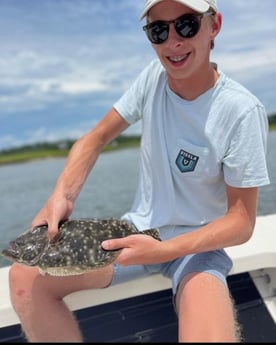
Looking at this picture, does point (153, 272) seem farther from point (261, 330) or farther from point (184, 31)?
point (184, 31)

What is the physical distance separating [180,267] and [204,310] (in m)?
0.35

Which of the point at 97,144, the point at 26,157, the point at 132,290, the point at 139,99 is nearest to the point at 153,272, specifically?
the point at 132,290

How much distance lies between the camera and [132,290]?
8.31 feet

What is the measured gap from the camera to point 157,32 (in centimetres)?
228

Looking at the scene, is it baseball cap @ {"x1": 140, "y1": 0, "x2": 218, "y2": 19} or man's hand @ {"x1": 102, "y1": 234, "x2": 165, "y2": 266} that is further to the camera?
baseball cap @ {"x1": 140, "y1": 0, "x2": 218, "y2": 19}

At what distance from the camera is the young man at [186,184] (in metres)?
2.06

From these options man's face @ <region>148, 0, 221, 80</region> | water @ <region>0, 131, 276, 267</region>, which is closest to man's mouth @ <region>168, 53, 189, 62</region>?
man's face @ <region>148, 0, 221, 80</region>

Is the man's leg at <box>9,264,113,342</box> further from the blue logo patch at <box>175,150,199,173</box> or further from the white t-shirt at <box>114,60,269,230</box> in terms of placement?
the blue logo patch at <box>175,150,199,173</box>

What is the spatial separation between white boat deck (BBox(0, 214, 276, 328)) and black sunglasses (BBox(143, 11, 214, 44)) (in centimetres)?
120

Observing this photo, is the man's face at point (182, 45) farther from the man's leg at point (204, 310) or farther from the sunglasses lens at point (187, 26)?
the man's leg at point (204, 310)

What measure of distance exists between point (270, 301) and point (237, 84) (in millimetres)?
1319

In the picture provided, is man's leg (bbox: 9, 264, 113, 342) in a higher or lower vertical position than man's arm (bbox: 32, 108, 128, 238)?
lower

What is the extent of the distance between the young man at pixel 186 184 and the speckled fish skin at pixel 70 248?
0.06 metres

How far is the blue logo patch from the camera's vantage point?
2.36 m
